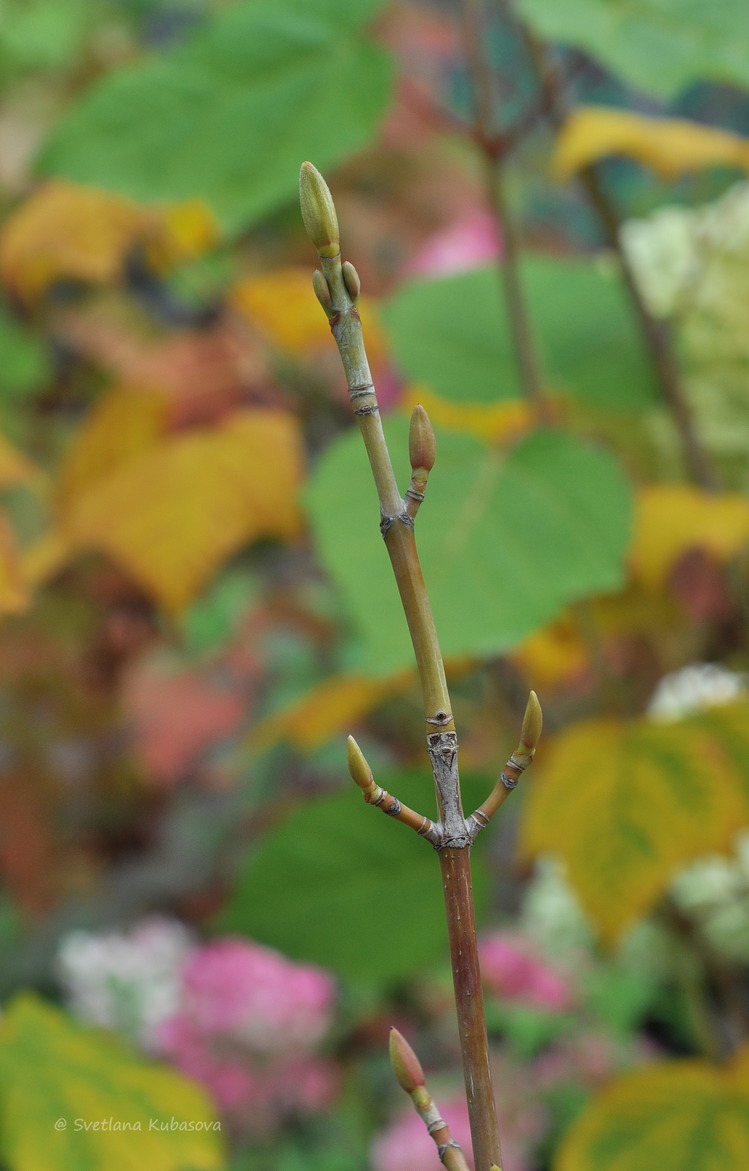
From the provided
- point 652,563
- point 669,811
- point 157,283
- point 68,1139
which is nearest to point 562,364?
point 652,563

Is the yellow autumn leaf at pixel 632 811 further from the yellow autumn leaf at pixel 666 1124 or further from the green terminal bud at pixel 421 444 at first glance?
the green terminal bud at pixel 421 444

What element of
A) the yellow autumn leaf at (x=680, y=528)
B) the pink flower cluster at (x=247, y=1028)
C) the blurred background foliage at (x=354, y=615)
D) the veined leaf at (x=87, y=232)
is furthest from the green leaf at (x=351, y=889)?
the veined leaf at (x=87, y=232)

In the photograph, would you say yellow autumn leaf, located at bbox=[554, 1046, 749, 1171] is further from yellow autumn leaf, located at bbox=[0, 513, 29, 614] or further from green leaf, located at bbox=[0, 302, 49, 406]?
green leaf, located at bbox=[0, 302, 49, 406]

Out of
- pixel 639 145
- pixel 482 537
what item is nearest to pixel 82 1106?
pixel 482 537

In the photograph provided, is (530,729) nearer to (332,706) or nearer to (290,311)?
(332,706)

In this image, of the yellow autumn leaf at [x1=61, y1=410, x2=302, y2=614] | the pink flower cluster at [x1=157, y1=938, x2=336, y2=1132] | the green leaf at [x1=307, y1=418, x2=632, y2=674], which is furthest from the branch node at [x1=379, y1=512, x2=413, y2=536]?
the pink flower cluster at [x1=157, y1=938, x2=336, y2=1132]

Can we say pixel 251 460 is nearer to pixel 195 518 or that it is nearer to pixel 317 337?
pixel 195 518
